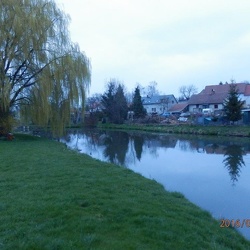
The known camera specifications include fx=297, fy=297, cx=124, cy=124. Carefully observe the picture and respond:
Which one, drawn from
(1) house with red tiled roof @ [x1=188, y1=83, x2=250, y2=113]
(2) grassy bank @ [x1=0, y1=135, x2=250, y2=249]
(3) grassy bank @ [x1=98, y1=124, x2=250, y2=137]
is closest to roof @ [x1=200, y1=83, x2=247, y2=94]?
(1) house with red tiled roof @ [x1=188, y1=83, x2=250, y2=113]

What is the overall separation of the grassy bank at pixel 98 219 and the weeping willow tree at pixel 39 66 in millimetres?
12650

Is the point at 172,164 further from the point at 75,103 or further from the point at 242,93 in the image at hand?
the point at 242,93

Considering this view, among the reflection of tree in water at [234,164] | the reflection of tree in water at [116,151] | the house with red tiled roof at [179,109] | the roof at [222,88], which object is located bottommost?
the reflection of tree in water at [234,164]

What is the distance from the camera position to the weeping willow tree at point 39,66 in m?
18.8

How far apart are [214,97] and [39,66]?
4095cm

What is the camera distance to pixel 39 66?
768 inches

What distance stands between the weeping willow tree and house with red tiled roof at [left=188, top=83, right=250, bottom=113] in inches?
1417

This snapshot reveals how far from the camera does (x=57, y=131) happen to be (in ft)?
66.2

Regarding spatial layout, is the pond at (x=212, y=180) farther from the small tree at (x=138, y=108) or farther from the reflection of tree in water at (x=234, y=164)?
the small tree at (x=138, y=108)

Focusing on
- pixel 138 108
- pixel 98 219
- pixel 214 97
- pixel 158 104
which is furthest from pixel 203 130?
→ pixel 158 104

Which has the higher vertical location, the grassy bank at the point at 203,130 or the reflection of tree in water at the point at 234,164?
the grassy bank at the point at 203,130

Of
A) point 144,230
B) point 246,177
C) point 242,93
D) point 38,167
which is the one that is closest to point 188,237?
point 144,230
